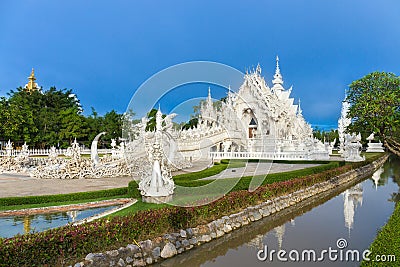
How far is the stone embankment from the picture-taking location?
22.0ft

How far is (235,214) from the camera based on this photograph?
34.5 ft

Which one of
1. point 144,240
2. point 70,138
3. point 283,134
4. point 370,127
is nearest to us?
point 144,240

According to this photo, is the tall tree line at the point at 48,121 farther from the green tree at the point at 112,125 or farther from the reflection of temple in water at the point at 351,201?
the reflection of temple in water at the point at 351,201

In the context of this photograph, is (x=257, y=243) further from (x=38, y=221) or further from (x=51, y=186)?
(x=51, y=186)

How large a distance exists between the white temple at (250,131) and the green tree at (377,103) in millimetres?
15618

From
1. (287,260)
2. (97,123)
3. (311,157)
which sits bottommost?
(287,260)

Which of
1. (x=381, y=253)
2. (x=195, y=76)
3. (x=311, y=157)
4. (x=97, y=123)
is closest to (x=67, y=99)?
(x=97, y=123)

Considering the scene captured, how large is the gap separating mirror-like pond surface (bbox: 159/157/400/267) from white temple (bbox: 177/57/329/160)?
15569mm

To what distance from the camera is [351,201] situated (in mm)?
15109

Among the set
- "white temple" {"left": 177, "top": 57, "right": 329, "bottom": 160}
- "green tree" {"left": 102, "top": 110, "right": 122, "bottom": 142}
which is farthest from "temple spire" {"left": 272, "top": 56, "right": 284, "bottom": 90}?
"green tree" {"left": 102, "top": 110, "right": 122, "bottom": 142}

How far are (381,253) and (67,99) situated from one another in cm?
5033

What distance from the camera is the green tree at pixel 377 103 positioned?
1202 cm

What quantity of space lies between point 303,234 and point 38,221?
25.2 feet

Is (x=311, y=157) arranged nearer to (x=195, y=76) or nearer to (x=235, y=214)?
(x=235, y=214)
